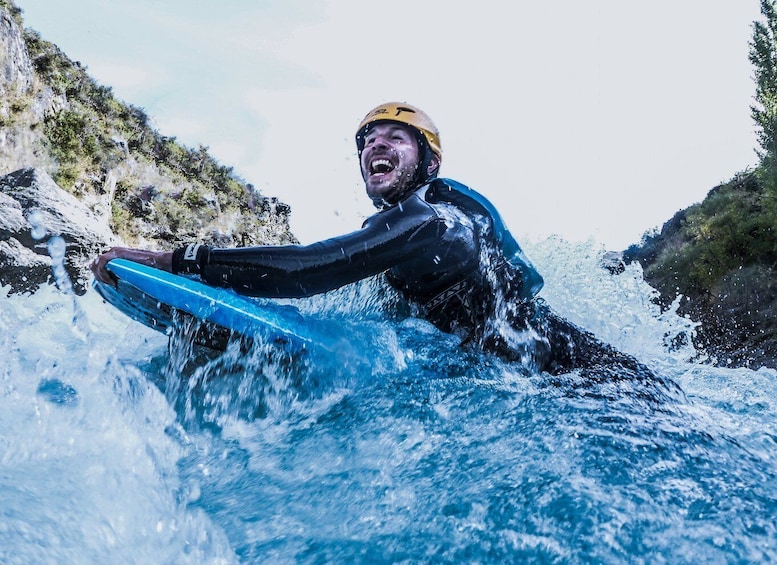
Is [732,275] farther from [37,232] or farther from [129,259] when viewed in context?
[129,259]

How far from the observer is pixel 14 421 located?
1620mm

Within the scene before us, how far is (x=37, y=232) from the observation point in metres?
7.43

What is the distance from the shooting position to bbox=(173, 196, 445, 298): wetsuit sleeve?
85.4 inches

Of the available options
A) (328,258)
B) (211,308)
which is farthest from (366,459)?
(211,308)

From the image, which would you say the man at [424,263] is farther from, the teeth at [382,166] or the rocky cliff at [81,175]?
the rocky cliff at [81,175]

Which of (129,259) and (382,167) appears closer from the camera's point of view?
(129,259)

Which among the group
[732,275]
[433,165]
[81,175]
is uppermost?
[81,175]

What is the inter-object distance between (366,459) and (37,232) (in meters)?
7.57

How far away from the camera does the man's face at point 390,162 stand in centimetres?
302

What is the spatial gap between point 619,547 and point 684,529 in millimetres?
178

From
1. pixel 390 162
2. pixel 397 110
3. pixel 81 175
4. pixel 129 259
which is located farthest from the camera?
pixel 81 175

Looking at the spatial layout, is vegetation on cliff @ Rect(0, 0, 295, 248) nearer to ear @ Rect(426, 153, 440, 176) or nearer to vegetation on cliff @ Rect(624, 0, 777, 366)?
ear @ Rect(426, 153, 440, 176)

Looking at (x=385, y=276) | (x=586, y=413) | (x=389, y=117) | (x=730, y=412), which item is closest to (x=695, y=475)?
(x=586, y=413)

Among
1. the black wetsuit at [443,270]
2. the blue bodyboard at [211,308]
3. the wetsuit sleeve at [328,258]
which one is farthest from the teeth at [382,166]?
the blue bodyboard at [211,308]
